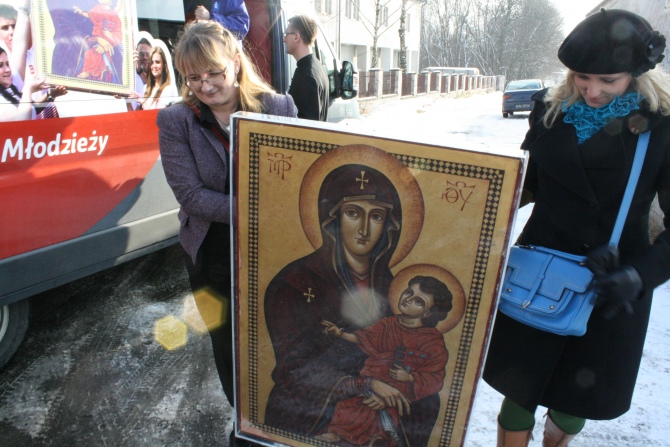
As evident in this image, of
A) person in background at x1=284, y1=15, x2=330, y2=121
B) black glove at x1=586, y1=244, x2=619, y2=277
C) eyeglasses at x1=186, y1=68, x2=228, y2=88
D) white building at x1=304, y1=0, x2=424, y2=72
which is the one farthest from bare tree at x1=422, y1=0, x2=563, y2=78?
black glove at x1=586, y1=244, x2=619, y2=277

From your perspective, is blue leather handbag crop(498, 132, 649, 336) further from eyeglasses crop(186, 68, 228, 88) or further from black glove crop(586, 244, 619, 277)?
eyeglasses crop(186, 68, 228, 88)

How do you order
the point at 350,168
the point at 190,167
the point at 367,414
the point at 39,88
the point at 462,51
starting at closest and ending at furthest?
the point at 350,168
the point at 367,414
the point at 190,167
the point at 39,88
the point at 462,51

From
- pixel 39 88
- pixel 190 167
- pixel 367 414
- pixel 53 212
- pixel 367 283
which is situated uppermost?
pixel 39 88

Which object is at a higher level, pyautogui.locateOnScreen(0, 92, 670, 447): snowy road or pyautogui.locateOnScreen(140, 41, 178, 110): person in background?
pyautogui.locateOnScreen(140, 41, 178, 110): person in background

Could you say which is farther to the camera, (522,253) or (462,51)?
(462,51)

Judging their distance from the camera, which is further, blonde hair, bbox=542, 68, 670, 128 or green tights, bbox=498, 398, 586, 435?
green tights, bbox=498, 398, 586, 435

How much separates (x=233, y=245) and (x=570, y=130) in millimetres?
1111

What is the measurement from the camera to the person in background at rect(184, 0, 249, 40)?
380 centimetres

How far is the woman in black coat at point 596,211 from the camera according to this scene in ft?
4.80

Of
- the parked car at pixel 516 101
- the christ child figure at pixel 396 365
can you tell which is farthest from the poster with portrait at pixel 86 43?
the parked car at pixel 516 101

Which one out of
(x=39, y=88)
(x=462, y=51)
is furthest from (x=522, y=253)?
(x=462, y=51)

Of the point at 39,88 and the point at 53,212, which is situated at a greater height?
the point at 39,88

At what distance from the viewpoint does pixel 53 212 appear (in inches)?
107

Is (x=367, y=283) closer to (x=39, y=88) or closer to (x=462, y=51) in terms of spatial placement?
(x=39, y=88)
